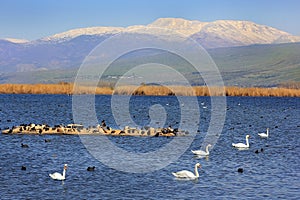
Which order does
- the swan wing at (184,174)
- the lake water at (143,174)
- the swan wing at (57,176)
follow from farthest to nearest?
the swan wing at (184,174) → the swan wing at (57,176) → the lake water at (143,174)

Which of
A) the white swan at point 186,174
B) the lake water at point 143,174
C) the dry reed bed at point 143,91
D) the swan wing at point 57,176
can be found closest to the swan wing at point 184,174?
the white swan at point 186,174

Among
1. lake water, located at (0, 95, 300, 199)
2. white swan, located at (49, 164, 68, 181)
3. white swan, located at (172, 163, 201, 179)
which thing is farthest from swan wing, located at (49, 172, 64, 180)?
white swan, located at (172, 163, 201, 179)

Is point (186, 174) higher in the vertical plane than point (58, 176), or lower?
lower

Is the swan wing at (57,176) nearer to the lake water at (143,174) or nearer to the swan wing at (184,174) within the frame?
the lake water at (143,174)

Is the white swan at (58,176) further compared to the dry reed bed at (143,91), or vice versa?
the dry reed bed at (143,91)

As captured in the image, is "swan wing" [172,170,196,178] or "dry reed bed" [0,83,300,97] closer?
"swan wing" [172,170,196,178]

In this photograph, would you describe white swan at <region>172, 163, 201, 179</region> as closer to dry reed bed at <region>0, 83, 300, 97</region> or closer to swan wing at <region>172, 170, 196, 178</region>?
swan wing at <region>172, 170, 196, 178</region>

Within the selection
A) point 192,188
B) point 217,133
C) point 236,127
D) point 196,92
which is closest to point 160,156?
point 192,188

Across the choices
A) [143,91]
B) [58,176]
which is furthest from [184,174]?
[143,91]

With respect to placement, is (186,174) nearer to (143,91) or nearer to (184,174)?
(184,174)

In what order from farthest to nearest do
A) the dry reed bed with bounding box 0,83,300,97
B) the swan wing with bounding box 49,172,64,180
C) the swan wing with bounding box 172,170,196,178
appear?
the dry reed bed with bounding box 0,83,300,97
the swan wing with bounding box 172,170,196,178
the swan wing with bounding box 49,172,64,180

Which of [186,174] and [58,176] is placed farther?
[186,174]

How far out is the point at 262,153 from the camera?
1630 inches

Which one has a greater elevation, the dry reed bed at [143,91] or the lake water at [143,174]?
the dry reed bed at [143,91]
